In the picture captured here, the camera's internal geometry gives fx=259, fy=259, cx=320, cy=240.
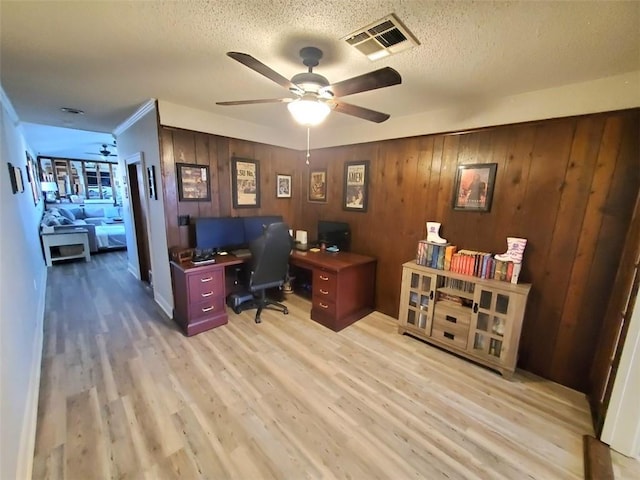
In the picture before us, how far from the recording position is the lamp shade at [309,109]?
1.56 m

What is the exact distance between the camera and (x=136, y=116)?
2980mm

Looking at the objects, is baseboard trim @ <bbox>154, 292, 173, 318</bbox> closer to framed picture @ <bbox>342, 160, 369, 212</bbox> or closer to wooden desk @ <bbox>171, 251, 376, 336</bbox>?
wooden desk @ <bbox>171, 251, 376, 336</bbox>

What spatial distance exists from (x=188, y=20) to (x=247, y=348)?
2.41 m

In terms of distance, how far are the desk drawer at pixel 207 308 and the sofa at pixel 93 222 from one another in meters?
4.37

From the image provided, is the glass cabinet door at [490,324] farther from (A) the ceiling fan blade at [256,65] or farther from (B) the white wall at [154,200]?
(B) the white wall at [154,200]

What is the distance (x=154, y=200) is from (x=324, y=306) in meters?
2.25

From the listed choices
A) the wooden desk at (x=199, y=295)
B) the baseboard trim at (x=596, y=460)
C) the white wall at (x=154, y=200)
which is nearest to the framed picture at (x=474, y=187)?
the baseboard trim at (x=596, y=460)

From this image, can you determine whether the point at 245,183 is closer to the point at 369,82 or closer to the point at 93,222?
the point at 369,82

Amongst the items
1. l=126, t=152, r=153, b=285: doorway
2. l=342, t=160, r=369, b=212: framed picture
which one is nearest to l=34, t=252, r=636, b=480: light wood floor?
l=126, t=152, r=153, b=285: doorway

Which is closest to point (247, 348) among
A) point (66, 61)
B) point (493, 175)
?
point (66, 61)

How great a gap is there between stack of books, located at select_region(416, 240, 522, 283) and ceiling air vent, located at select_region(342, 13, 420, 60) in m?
1.67

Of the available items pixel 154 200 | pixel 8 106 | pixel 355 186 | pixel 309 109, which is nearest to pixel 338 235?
pixel 355 186

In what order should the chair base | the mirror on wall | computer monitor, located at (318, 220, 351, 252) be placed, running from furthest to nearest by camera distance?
the mirror on wall, computer monitor, located at (318, 220, 351, 252), the chair base

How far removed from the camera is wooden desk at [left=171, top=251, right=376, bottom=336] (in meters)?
2.62
